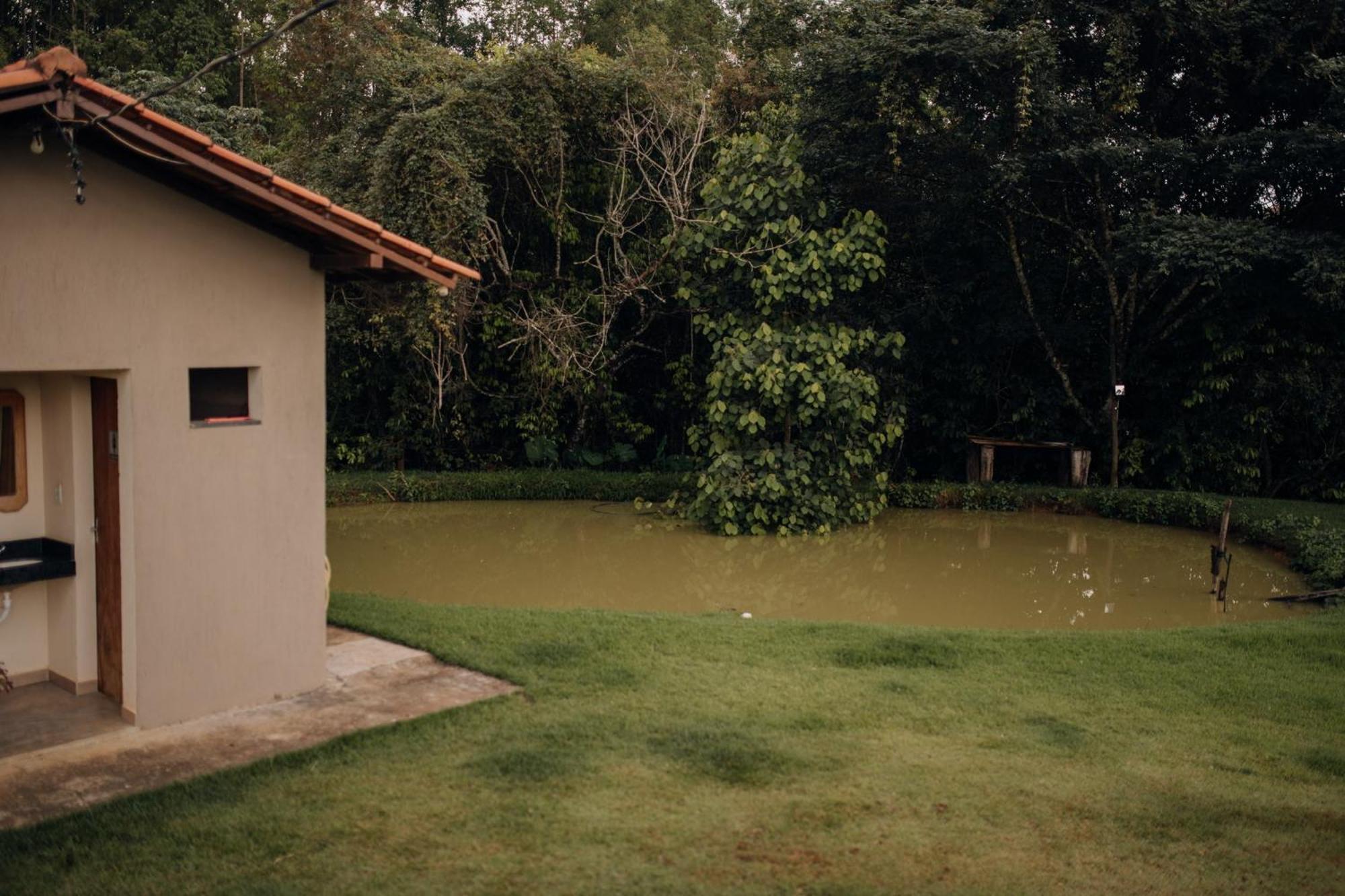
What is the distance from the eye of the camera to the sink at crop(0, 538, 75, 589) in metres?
7.14

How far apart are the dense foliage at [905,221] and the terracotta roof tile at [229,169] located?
7906mm

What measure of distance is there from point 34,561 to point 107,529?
67cm

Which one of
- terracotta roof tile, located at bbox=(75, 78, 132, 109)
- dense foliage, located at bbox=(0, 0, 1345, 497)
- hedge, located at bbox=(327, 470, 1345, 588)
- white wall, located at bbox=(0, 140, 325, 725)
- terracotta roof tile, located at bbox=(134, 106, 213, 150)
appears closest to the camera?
terracotta roof tile, located at bbox=(75, 78, 132, 109)

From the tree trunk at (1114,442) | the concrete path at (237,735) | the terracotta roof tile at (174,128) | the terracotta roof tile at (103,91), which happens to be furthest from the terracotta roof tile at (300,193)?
the tree trunk at (1114,442)

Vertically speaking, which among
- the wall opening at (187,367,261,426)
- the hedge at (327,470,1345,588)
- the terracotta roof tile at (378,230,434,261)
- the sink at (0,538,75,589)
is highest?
A: the terracotta roof tile at (378,230,434,261)

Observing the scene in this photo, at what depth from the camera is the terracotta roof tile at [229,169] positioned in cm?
586

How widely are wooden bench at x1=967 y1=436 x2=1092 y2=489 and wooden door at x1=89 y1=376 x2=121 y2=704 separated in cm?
→ 1307

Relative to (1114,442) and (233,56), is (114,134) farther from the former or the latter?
(1114,442)

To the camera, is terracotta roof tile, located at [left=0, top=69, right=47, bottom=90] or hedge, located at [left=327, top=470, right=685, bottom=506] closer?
terracotta roof tile, located at [left=0, top=69, right=47, bottom=90]

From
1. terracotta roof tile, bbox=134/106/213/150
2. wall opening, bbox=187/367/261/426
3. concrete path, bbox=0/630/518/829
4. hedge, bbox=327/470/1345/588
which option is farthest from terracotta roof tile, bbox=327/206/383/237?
hedge, bbox=327/470/1345/588

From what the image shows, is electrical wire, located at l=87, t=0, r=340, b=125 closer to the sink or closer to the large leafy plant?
the sink

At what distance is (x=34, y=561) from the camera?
745 cm

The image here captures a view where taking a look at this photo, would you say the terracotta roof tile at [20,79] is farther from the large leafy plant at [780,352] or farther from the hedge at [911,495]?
the hedge at [911,495]

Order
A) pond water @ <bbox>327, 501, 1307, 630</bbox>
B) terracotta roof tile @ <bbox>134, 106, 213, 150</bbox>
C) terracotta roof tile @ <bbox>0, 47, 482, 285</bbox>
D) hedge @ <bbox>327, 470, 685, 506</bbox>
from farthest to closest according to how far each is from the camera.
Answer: hedge @ <bbox>327, 470, 685, 506</bbox>, pond water @ <bbox>327, 501, 1307, 630</bbox>, terracotta roof tile @ <bbox>134, 106, 213, 150</bbox>, terracotta roof tile @ <bbox>0, 47, 482, 285</bbox>
